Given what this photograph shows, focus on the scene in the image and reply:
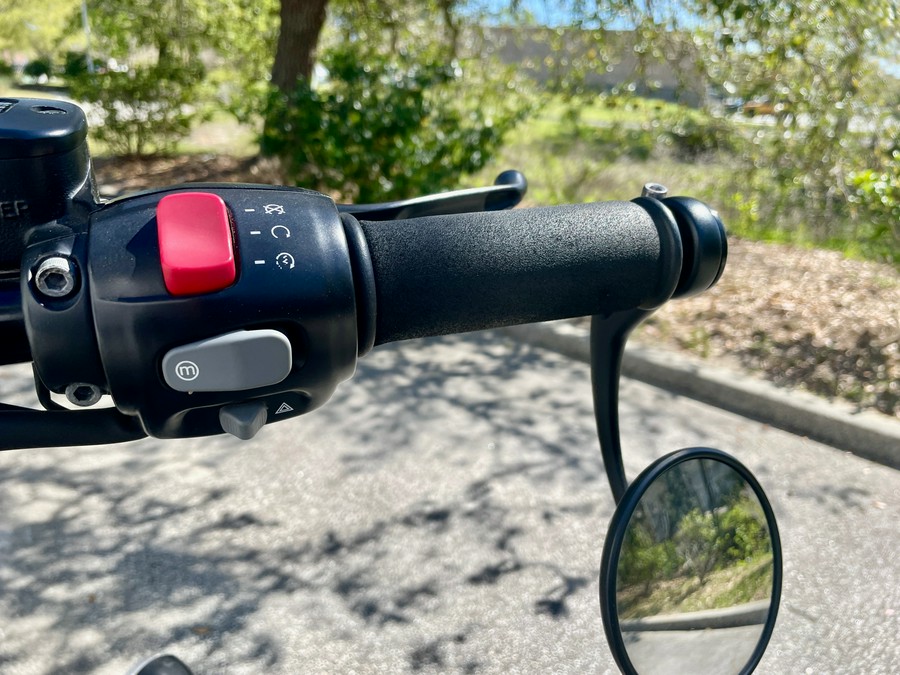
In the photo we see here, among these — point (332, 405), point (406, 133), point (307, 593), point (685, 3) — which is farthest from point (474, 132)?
point (307, 593)

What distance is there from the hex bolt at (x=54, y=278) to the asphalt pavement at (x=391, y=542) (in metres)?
2.26

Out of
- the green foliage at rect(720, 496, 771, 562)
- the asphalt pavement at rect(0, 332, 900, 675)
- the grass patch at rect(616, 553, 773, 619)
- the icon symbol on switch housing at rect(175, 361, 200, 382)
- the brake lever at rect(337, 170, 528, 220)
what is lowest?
the asphalt pavement at rect(0, 332, 900, 675)

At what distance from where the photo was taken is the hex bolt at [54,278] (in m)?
0.80

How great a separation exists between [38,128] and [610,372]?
91 cm

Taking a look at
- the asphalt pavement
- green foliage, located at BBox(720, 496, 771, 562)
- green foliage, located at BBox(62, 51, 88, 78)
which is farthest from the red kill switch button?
green foliage, located at BBox(62, 51, 88, 78)

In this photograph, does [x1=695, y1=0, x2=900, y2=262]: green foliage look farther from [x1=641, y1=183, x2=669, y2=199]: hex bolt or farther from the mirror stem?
[x1=641, y1=183, x2=669, y2=199]: hex bolt

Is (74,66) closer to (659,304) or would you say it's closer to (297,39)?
(297,39)

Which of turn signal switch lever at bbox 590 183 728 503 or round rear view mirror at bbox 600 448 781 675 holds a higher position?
turn signal switch lever at bbox 590 183 728 503

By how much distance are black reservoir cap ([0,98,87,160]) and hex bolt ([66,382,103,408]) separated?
263mm

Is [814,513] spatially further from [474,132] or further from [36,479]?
[474,132]

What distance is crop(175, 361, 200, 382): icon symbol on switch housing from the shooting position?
2.66ft

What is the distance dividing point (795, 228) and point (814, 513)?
5.14 meters

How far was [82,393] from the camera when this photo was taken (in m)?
0.86

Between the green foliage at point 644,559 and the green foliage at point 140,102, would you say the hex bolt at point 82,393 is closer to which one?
the green foliage at point 644,559
